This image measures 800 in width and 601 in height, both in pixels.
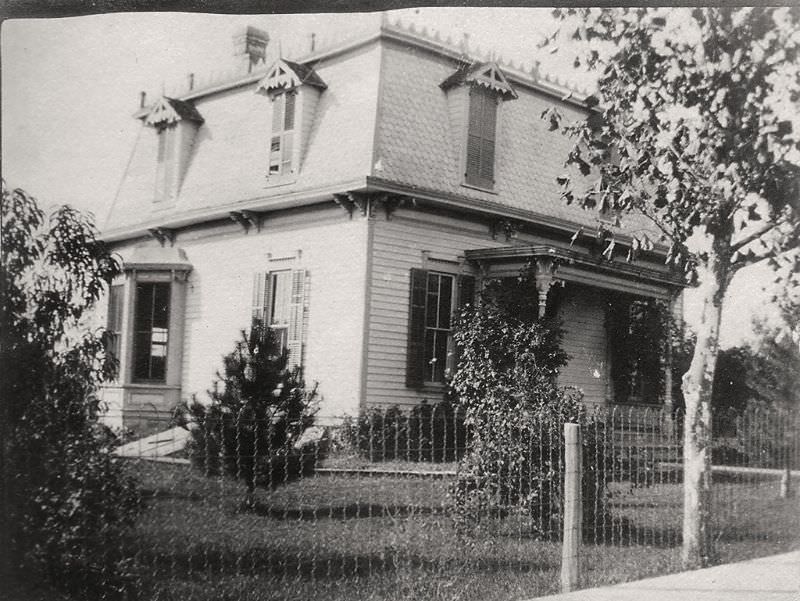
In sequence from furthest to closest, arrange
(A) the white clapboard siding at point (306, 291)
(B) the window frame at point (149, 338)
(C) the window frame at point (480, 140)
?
(C) the window frame at point (480, 140)
(A) the white clapboard siding at point (306, 291)
(B) the window frame at point (149, 338)

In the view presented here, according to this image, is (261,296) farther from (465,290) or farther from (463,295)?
(465,290)

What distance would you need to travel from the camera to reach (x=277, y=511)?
4949 mm

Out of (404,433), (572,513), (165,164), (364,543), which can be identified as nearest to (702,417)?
(572,513)

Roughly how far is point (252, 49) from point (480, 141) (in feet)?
10.1

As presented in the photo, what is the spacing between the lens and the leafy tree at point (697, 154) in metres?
6.46

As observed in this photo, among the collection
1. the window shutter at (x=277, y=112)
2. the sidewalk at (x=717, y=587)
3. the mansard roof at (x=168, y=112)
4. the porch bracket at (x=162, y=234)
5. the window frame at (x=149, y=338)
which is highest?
the window shutter at (x=277, y=112)

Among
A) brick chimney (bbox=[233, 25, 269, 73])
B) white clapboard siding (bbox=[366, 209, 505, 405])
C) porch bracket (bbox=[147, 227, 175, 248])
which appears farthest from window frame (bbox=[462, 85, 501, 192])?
porch bracket (bbox=[147, 227, 175, 248])

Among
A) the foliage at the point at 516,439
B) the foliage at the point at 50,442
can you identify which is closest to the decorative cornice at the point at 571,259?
the foliage at the point at 516,439

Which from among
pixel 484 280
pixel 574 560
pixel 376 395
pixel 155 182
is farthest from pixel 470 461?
pixel 155 182

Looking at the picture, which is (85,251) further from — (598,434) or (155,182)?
(598,434)

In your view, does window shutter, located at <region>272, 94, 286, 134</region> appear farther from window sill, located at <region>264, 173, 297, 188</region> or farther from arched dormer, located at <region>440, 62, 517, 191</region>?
arched dormer, located at <region>440, 62, 517, 191</region>

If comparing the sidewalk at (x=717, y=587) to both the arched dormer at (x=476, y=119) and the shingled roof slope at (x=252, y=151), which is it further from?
the arched dormer at (x=476, y=119)

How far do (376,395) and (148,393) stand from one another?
9.30 feet

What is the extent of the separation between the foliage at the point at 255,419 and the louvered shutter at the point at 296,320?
0.98 m
